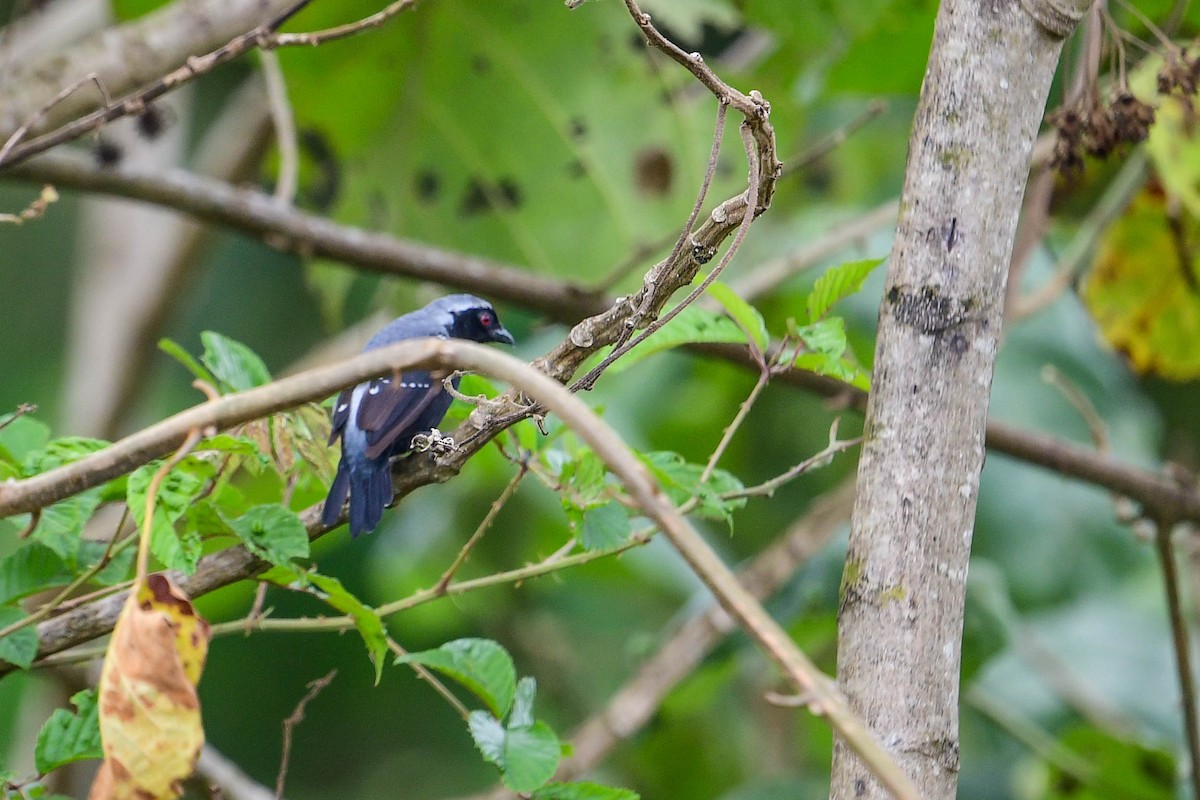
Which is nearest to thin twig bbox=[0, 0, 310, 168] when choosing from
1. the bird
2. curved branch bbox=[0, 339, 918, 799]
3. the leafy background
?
the bird

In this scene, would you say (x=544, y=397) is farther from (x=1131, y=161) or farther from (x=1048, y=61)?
(x=1131, y=161)

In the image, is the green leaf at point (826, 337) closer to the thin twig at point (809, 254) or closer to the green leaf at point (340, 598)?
the green leaf at point (340, 598)

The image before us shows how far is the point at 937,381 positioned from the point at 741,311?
0.35m

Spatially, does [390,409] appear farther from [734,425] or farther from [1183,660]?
[1183,660]

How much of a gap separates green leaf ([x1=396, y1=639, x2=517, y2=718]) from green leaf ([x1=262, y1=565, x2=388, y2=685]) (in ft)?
0.13

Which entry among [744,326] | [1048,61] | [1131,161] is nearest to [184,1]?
[744,326]

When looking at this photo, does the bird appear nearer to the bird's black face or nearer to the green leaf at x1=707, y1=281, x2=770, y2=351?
the bird's black face

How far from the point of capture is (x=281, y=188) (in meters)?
3.15

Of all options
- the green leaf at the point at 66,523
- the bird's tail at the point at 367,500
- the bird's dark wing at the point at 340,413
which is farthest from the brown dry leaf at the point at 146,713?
the bird's dark wing at the point at 340,413

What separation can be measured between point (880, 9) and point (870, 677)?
2.30 metres

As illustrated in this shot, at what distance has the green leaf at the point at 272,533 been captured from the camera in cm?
145

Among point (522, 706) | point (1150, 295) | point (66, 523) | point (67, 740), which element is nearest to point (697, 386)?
point (1150, 295)

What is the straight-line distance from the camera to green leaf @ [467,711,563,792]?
4.72ft

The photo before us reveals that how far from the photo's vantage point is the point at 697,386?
4.66 metres
